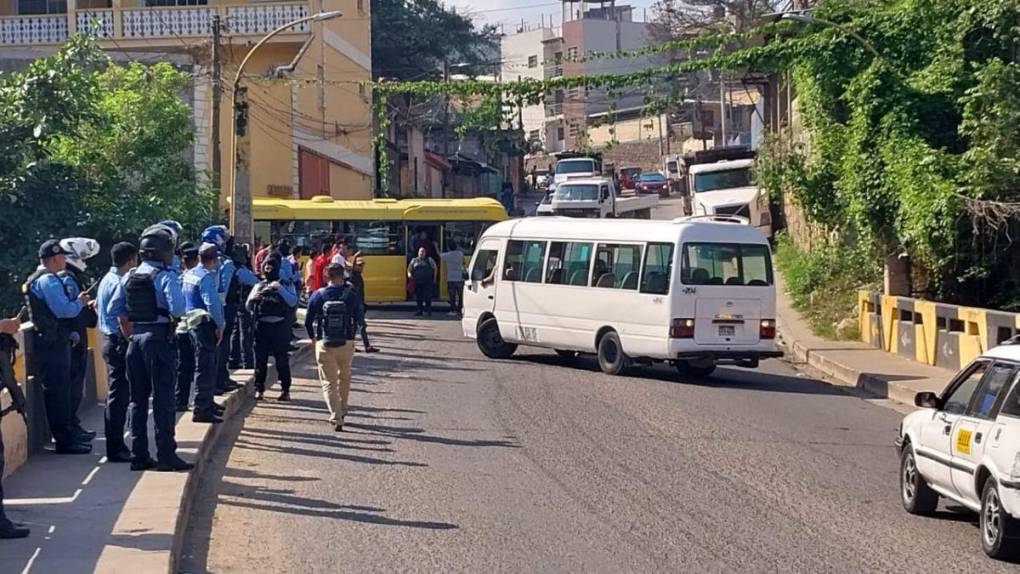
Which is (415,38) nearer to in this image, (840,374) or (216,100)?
(216,100)

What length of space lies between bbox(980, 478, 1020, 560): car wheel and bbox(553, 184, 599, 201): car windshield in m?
43.8

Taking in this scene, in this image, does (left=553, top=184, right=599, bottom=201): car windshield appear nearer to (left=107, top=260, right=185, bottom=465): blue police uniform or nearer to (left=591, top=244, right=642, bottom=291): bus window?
(left=591, top=244, right=642, bottom=291): bus window

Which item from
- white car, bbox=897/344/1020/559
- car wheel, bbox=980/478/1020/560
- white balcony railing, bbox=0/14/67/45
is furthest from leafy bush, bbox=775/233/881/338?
white balcony railing, bbox=0/14/67/45

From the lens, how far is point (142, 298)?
36.0ft

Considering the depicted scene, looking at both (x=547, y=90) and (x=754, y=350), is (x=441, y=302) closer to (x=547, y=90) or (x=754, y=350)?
(x=547, y=90)

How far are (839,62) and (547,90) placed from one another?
756 cm

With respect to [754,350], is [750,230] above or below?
above

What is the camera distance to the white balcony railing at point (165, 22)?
40.7m

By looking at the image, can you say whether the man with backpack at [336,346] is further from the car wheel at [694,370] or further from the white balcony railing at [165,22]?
the white balcony railing at [165,22]

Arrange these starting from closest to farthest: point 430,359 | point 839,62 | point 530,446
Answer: point 530,446 → point 430,359 → point 839,62

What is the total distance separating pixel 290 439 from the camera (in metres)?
14.1

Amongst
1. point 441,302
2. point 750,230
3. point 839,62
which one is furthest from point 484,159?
point 750,230

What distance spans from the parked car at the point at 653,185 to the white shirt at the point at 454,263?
130ft

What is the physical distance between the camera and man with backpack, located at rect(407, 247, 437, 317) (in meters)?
31.2
